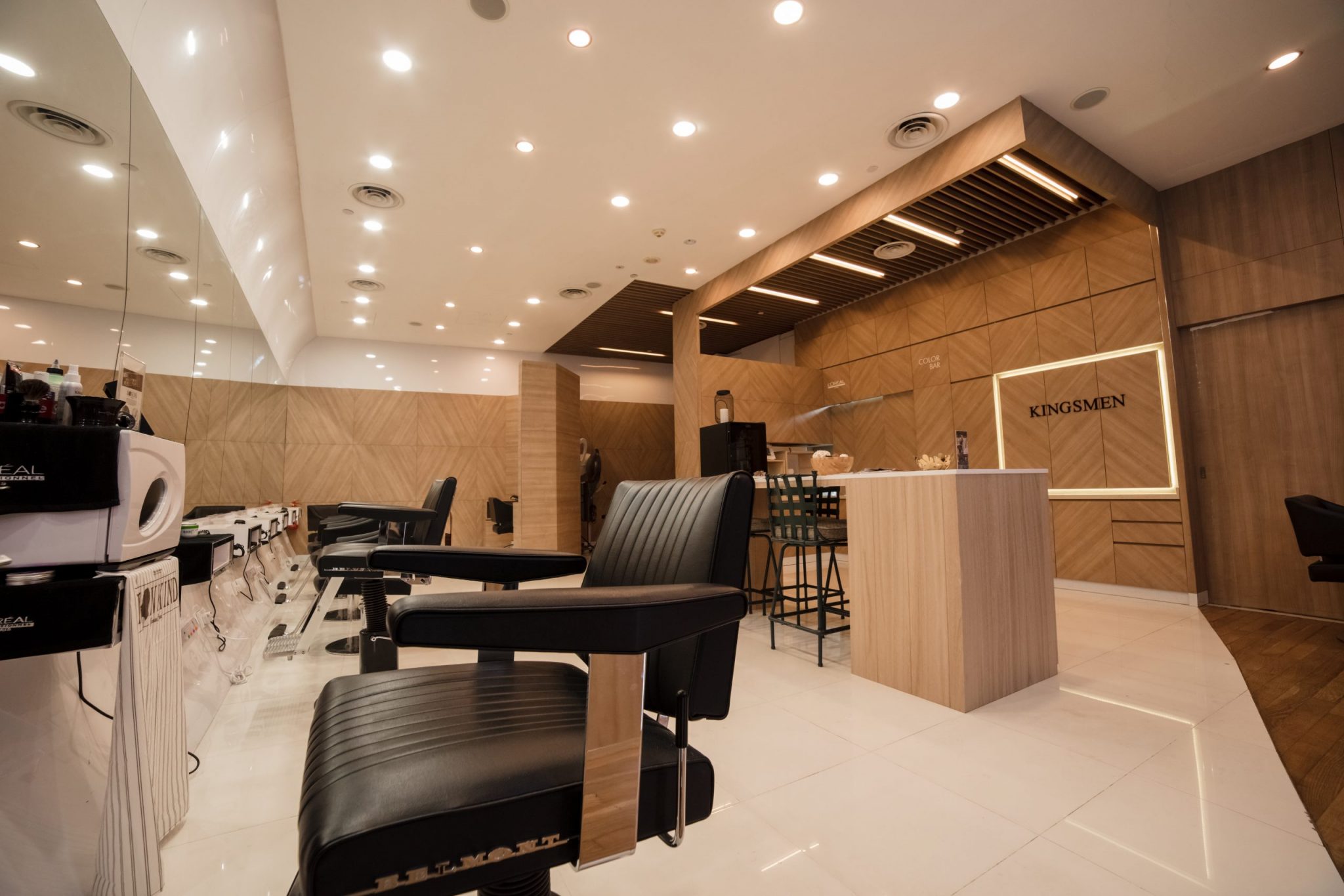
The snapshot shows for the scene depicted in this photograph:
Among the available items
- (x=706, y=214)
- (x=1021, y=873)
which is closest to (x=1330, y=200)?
(x=706, y=214)

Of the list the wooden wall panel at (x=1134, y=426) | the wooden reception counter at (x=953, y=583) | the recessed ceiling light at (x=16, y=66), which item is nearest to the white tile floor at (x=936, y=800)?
the wooden reception counter at (x=953, y=583)

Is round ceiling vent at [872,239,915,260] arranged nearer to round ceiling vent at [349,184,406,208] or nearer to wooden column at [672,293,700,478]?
wooden column at [672,293,700,478]

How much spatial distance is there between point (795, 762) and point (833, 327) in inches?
269

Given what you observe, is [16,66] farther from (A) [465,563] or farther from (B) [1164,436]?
(B) [1164,436]

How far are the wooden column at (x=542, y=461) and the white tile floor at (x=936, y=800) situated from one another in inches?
175

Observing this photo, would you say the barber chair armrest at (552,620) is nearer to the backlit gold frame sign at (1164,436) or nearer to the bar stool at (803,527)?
the bar stool at (803,527)

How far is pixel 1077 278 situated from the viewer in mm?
5312

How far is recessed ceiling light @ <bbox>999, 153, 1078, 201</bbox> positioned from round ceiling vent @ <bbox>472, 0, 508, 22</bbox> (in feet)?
11.3

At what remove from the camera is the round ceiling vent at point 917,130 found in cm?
399

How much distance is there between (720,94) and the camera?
3740 millimetres

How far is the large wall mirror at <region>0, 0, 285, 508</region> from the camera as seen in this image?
1.53 metres

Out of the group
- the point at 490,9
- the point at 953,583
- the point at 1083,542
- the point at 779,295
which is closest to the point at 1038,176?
the point at 779,295

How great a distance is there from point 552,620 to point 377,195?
18.0 feet

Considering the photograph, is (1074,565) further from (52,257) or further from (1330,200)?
(52,257)
